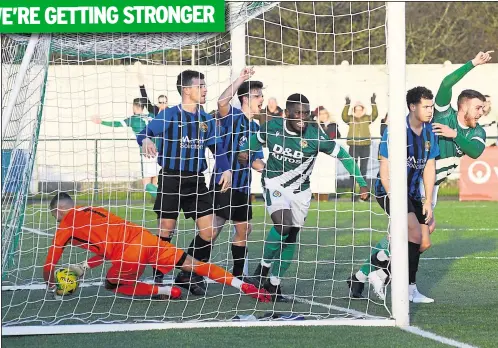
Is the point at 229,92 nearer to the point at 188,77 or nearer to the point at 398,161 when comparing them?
the point at 188,77

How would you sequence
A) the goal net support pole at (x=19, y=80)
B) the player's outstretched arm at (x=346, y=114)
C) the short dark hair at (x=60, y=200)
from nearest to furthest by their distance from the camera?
1. the goal net support pole at (x=19, y=80)
2. the short dark hair at (x=60, y=200)
3. the player's outstretched arm at (x=346, y=114)

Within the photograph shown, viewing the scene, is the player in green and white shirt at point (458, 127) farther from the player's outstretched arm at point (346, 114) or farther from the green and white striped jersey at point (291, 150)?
the player's outstretched arm at point (346, 114)

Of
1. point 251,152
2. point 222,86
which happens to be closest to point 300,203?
point 251,152

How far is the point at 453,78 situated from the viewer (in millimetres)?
8594

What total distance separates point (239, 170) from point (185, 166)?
56 cm

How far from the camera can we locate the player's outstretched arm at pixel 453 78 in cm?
836

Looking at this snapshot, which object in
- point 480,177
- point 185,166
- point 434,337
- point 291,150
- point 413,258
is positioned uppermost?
point 291,150

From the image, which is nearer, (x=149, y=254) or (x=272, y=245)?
(x=149, y=254)

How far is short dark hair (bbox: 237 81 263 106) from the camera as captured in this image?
8922mm

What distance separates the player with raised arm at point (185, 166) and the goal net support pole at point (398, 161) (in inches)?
85.3

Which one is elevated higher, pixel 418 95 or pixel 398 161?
pixel 418 95

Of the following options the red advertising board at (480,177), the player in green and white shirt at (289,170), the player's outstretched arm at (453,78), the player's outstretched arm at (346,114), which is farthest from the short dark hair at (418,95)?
the player's outstretched arm at (346,114)

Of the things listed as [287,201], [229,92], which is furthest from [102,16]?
[287,201]

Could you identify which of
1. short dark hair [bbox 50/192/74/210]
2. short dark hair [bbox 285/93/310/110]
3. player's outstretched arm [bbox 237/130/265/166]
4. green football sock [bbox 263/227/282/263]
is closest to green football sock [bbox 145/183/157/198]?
player's outstretched arm [bbox 237/130/265/166]
